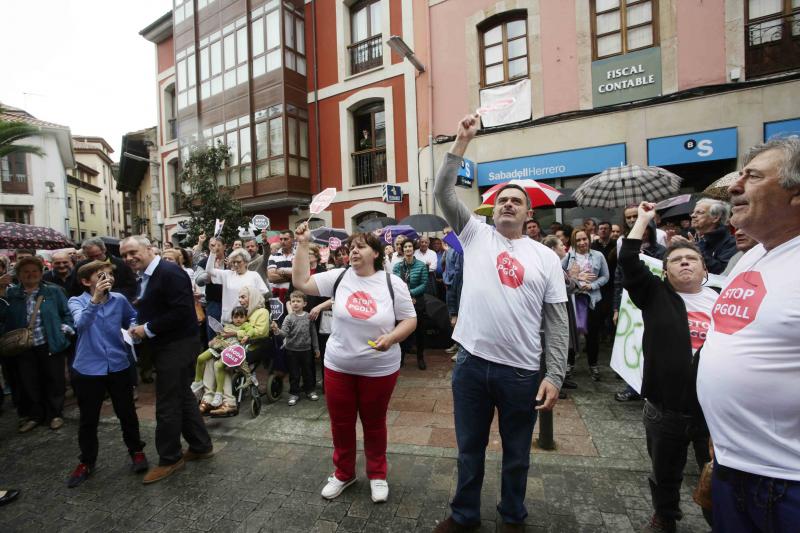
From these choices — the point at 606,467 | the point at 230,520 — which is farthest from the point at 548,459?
the point at 230,520

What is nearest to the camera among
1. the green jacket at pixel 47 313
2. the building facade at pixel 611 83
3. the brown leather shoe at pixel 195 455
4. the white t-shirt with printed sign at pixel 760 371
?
the white t-shirt with printed sign at pixel 760 371

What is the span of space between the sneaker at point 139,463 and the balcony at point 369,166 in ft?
38.5

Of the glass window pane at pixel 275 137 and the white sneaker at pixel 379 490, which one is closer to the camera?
the white sneaker at pixel 379 490

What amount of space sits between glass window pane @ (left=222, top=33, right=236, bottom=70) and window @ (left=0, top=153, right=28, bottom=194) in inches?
891

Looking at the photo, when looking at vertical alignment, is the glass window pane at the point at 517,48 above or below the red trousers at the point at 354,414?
above

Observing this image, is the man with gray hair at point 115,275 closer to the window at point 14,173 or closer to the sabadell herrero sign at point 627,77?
the sabadell herrero sign at point 627,77

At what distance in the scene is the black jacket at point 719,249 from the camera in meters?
4.04

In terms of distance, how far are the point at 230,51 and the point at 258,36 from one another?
155 centimetres

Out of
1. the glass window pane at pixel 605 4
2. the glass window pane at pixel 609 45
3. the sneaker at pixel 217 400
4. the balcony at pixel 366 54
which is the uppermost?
the balcony at pixel 366 54

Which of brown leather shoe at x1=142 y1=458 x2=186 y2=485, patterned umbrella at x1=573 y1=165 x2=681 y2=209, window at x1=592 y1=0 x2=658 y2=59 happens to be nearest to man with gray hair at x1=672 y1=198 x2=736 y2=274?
→ patterned umbrella at x1=573 y1=165 x2=681 y2=209

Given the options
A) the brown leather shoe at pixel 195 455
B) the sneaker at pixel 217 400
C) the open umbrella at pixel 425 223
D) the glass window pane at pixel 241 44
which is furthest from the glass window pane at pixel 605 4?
the brown leather shoe at pixel 195 455

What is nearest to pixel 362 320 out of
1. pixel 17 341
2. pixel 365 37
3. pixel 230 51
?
pixel 17 341

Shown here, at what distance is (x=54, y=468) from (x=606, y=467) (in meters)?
4.83

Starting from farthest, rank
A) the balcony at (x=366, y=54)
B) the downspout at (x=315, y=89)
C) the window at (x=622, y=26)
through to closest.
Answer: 1. the downspout at (x=315, y=89)
2. the balcony at (x=366, y=54)
3. the window at (x=622, y=26)
